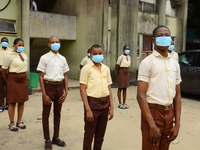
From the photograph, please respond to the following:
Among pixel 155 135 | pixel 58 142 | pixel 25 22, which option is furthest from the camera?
pixel 25 22

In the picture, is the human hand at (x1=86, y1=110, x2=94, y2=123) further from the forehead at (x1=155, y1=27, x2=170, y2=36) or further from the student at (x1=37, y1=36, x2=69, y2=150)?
the forehead at (x1=155, y1=27, x2=170, y2=36)

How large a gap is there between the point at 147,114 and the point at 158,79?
39cm

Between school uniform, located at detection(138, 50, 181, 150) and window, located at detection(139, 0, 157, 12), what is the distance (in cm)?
1123

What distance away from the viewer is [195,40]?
17.9 metres

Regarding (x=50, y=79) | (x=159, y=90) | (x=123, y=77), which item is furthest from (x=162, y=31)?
(x=123, y=77)

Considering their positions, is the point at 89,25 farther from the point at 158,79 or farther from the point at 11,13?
the point at 158,79

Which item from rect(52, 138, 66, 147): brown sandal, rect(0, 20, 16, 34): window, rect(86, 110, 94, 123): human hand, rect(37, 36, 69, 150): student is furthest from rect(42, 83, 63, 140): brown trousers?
rect(0, 20, 16, 34): window

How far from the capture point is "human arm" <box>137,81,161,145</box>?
2.33m

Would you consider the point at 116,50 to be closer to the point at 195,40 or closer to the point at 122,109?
the point at 122,109

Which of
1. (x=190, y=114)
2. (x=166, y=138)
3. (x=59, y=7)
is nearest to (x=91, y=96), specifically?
(x=166, y=138)

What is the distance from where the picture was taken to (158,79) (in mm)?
2406

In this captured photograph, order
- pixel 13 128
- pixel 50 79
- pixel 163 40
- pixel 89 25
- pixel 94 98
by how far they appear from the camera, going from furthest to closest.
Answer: pixel 89 25 → pixel 13 128 → pixel 50 79 → pixel 94 98 → pixel 163 40

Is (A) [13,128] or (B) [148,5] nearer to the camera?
(A) [13,128]

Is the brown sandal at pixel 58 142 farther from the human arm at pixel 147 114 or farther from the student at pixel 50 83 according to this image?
the human arm at pixel 147 114
